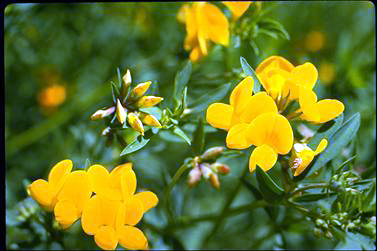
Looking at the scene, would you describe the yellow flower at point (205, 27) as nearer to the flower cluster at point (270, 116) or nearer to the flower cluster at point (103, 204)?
the flower cluster at point (270, 116)

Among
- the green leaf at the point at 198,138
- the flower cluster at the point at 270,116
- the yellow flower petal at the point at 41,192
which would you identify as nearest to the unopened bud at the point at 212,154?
the green leaf at the point at 198,138

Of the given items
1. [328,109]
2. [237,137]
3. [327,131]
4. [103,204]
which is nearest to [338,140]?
[327,131]

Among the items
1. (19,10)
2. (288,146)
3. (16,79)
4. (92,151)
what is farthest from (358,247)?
(16,79)

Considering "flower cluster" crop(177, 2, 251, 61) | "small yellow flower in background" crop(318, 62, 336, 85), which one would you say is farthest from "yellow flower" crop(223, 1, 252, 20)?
"small yellow flower in background" crop(318, 62, 336, 85)

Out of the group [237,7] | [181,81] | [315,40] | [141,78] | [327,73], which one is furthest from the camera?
[315,40]

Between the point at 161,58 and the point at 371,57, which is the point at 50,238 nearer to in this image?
the point at 161,58

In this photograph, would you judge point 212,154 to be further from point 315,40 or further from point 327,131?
point 315,40

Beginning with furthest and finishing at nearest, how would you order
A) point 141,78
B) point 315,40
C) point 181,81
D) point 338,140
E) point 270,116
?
point 315,40 → point 141,78 → point 181,81 → point 338,140 → point 270,116
